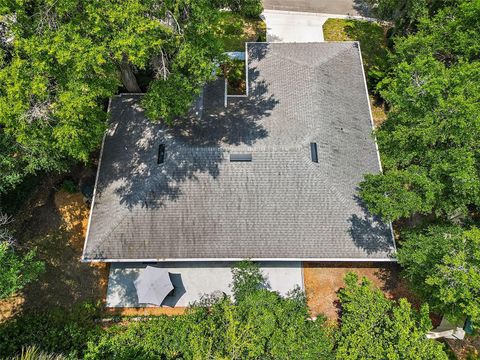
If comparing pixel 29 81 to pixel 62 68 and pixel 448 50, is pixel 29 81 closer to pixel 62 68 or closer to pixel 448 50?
pixel 62 68

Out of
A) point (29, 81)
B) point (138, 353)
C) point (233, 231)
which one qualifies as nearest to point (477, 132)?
point (233, 231)

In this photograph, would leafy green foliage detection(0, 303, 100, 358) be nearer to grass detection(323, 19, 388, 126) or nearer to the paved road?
grass detection(323, 19, 388, 126)

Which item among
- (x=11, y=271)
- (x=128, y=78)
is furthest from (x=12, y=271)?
(x=128, y=78)

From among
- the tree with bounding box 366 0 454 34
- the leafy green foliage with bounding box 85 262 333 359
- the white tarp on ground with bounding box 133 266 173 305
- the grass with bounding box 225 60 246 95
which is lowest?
the leafy green foliage with bounding box 85 262 333 359

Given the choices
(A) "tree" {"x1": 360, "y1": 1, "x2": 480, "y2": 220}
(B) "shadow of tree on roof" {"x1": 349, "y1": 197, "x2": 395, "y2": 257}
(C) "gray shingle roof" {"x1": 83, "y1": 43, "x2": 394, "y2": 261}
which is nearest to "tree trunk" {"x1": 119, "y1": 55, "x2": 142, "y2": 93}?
(C) "gray shingle roof" {"x1": 83, "y1": 43, "x2": 394, "y2": 261}

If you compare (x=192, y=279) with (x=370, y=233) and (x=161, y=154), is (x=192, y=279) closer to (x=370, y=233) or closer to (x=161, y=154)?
(x=161, y=154)
